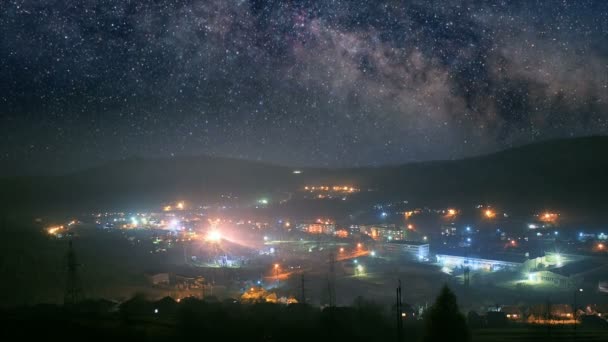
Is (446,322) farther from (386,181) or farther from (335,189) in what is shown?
(386,181)

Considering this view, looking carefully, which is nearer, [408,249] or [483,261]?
[483,261]

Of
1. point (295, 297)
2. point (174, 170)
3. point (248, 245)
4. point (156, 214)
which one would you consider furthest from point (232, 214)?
point (174, 170)

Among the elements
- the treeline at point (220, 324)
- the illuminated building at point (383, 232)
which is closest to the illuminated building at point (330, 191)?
the illuminated building at point (383, 232)

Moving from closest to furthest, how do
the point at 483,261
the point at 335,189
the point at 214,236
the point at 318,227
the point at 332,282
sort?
the point at 332,282, the point at 483,261, the point at 214,236, the point at 318,227, the point at 335,189

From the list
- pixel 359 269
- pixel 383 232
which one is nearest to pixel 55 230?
pixel 359 269

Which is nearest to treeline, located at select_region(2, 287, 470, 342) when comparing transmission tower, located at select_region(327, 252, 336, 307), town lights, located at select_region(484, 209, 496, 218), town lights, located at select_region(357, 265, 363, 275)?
transmission tower, located at select_region(327, 252, 336, 307)

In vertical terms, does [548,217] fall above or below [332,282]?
above

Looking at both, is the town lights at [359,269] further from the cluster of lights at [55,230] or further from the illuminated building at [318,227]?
the cluster of lights at [55,230]
